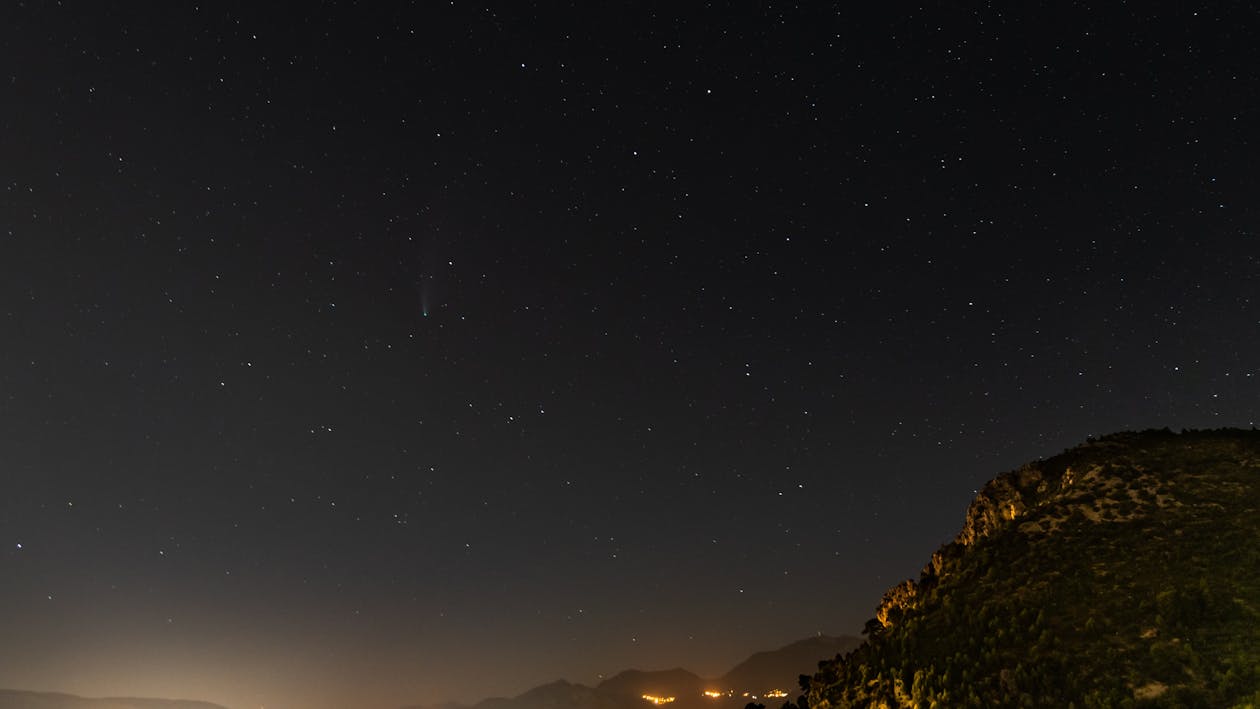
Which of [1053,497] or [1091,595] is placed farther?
[1053,497]

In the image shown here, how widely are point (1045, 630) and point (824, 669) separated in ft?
52.2

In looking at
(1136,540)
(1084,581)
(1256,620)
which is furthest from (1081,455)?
(1256,620)

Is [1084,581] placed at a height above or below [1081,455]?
below

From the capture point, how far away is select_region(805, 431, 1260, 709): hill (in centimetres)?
2617

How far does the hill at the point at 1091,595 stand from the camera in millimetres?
26172

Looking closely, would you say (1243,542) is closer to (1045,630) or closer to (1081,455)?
(1045,630)

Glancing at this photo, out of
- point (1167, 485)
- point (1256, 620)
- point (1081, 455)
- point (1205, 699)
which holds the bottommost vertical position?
point (1205, 699)

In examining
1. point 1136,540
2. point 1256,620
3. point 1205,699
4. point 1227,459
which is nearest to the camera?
point 1205,699

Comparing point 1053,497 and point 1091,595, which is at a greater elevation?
point 1053,497

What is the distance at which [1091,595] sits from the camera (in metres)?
31.1

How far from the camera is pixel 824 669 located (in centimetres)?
4269

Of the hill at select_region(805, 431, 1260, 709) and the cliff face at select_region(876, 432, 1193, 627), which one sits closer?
the hill at select_region(805, 431, 1260, 709)

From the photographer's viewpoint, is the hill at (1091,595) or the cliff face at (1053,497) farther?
the cliff face at (1053,497)

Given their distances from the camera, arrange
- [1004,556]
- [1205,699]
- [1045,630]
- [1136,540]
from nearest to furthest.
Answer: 1. [1205,699]
2. [1045,630]
3. [1136,540]
4. [1004,556]
